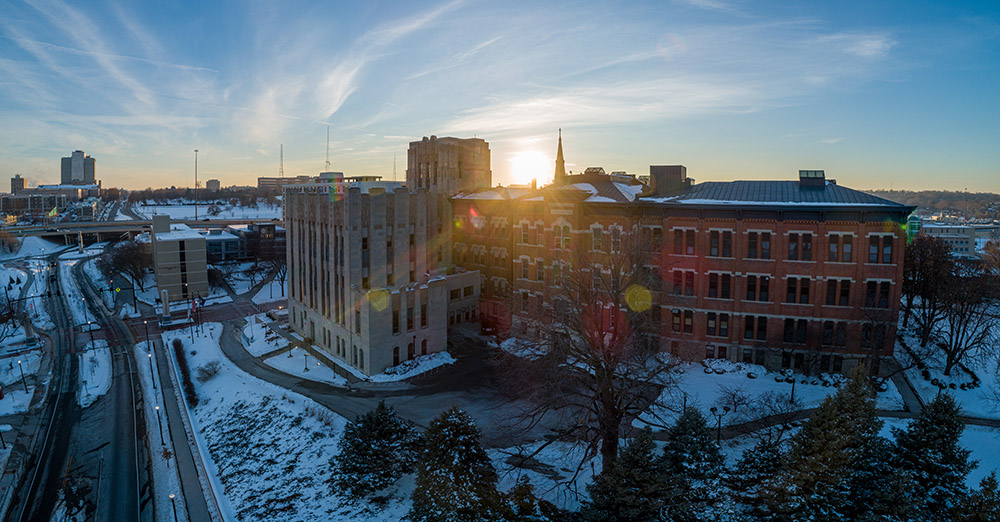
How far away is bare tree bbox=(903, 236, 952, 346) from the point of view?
47688 mm

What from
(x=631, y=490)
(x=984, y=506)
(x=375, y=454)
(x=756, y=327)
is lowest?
(x=375, y=454)

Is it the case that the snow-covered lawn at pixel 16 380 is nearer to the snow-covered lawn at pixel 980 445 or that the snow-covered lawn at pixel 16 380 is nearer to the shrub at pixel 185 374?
the shrub at pixel 185 374

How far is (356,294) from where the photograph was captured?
159 ft

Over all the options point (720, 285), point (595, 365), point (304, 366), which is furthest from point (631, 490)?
point (304, 366)

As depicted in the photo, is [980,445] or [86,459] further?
[86,459]

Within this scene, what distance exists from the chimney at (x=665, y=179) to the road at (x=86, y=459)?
4806 centimetres

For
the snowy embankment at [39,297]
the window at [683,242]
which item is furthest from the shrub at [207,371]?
the window at [683,242]

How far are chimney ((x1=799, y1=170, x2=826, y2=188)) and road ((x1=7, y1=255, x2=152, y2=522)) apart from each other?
55000mm

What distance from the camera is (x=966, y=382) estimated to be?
40.5 m

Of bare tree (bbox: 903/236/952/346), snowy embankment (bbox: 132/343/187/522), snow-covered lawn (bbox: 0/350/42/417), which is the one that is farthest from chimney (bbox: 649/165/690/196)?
snow-covered lawn (bbox: 0/350/42/417)

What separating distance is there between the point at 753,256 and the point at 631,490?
2931 cm

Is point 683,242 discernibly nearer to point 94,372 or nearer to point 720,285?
point 720,285

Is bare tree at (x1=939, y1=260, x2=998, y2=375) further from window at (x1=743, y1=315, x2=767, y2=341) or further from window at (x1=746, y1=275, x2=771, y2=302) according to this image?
window at (x1=746, y1=275, x2=771, y2=302)

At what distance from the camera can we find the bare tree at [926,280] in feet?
156
